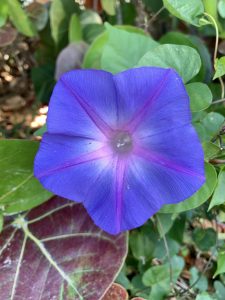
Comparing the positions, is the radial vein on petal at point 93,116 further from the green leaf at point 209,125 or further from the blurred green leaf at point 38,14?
the blurred green leaf at point 38,14

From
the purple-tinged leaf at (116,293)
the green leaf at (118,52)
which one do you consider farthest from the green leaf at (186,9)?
the purple-tinged leaf at (116,293)

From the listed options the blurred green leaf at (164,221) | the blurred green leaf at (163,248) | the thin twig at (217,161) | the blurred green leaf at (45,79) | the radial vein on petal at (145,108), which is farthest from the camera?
the blurred green leaf at (45,79)

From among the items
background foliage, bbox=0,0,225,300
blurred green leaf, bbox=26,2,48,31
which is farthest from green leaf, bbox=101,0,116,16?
blurred green leaf, bbox=26,2,48,31

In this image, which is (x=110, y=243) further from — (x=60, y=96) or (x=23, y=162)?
(x=60, y=96)

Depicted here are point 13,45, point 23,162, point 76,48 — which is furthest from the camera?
point 13,45

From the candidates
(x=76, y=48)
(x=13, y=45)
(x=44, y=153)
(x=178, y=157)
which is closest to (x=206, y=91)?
(x=178, y=157)
